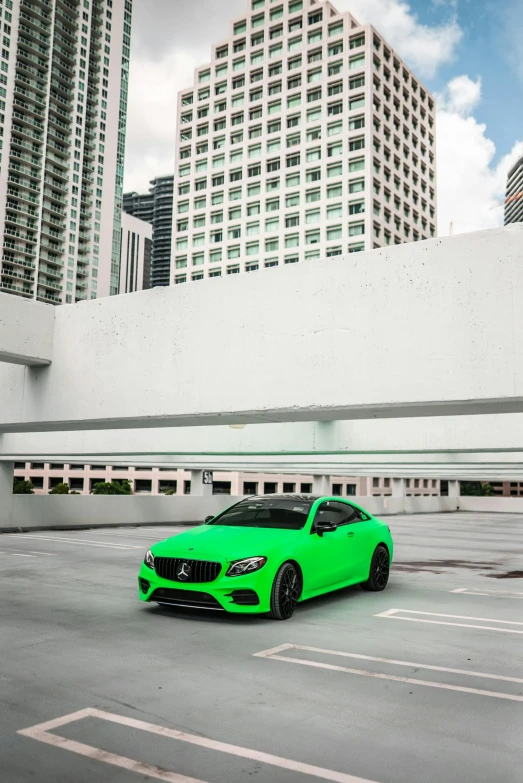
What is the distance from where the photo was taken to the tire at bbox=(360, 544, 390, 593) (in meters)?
9.48

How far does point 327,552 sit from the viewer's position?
328 inches

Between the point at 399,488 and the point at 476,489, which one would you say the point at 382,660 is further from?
the point at 476,489

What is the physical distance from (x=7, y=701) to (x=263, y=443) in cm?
1190

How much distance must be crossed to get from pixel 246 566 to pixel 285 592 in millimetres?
608

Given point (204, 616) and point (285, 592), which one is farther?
point (204, 616)

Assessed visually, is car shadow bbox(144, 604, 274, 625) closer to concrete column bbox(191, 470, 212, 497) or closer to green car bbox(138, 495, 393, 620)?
green car bbox(138, 495, 393, 620)

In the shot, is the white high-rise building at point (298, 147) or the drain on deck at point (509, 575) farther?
the white high-rise building at point (298, 147)

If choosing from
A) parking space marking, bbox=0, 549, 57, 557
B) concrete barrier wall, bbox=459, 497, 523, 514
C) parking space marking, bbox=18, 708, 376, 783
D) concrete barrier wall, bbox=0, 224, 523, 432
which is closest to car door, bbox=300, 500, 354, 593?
concrete barrier wall, bbox=0, 224, 523, 432

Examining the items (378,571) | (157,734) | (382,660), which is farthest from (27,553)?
(157,734)

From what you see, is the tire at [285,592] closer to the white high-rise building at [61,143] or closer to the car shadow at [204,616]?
the car shadow at [204,616]

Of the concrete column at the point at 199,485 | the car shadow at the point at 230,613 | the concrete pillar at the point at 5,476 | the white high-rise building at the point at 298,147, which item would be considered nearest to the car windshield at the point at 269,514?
the car shadow at the point at 230,613

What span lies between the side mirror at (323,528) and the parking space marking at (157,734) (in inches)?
170

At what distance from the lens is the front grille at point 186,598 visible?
7.12 metres

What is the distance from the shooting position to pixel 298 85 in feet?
315
